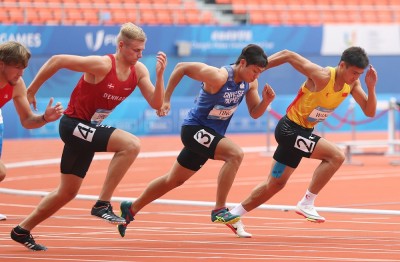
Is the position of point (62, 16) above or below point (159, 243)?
above

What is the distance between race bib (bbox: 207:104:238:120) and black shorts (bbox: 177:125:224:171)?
0.49ft

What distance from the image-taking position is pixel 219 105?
10703 millimetres

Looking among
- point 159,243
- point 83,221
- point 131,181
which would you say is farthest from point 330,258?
point 131,181

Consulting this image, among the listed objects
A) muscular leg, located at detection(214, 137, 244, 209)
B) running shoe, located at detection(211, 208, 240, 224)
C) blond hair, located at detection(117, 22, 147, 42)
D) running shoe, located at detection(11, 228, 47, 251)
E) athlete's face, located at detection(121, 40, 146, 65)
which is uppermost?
blond hair, located at detection(117, 22, 147, 42)

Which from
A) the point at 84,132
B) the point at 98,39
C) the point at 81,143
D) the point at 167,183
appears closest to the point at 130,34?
the point at 84,132

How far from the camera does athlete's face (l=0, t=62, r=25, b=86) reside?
9.03 metres

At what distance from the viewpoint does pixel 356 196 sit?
1567 cm

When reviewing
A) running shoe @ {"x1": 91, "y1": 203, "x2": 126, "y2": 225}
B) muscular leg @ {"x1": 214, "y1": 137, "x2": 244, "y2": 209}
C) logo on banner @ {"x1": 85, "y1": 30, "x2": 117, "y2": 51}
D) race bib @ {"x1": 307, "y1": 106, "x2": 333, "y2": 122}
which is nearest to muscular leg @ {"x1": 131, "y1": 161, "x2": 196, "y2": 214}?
muscular leg @ {"x1": 214, "y1": 137, "x2": 244, "y2": 209}

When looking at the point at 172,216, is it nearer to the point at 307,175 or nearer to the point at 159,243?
the point at 159,243

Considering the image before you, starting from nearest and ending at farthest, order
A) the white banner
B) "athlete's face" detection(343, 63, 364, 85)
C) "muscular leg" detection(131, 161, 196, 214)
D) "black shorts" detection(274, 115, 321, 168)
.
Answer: "muscular leg" detection(131, 161, 196, 214) → "athlete's face" detection(343, 63, 364, 85) → "black shorts" detection(274, 115, 321, 168) → the white banner

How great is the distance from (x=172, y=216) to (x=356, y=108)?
18408 millimetres

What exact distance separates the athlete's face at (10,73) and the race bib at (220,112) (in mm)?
2360

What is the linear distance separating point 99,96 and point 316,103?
255cm

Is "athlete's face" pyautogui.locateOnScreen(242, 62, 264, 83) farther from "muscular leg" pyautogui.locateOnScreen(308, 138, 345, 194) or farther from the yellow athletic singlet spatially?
"muscular leg" pyautogui.locateOnScreen(308, 138, 345, 194)
